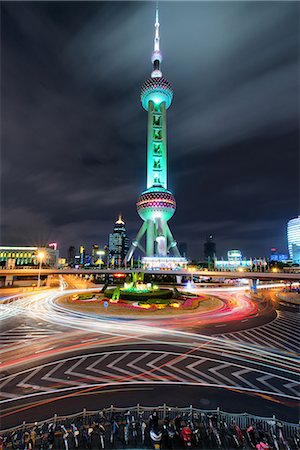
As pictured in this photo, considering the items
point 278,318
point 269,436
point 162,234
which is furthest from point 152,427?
point 162,234

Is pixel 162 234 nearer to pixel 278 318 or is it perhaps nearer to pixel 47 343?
pixel 278 318

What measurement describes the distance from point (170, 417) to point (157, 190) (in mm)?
82618

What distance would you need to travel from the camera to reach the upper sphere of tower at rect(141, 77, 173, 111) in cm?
9956

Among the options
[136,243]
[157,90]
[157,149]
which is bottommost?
[136,243]

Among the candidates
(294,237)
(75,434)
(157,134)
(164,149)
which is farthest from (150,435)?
(294,237)

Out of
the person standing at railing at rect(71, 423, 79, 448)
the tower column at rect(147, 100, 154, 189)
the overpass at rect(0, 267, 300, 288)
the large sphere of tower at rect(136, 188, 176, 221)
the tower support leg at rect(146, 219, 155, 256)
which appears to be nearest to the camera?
the person standing at railing at rect(71, 423, 79, 448)

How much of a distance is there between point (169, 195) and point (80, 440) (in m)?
84.8

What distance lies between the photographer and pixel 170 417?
9.90 metres

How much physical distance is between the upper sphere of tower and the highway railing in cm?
11267

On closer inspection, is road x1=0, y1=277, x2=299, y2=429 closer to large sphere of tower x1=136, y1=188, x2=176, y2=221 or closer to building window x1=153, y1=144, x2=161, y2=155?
large sphere of tower x1=136, y1=188, x2=176, y2=221

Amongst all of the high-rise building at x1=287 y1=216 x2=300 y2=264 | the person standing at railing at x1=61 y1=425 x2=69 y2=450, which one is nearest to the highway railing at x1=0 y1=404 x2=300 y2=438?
the person standing at railing at x1=61 y1=425 x2=69 y2=450

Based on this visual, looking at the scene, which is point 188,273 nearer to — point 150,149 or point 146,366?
point 146,366

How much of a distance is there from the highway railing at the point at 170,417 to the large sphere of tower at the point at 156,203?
7952 centimetres

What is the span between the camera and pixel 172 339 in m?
19.5
